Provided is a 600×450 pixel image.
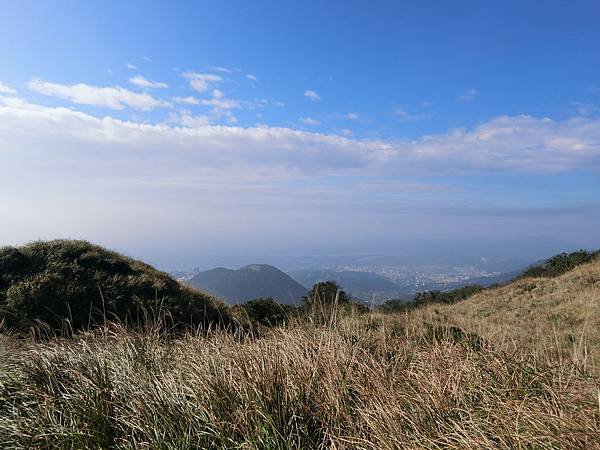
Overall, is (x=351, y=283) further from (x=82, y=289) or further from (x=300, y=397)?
(x=300, y=397)

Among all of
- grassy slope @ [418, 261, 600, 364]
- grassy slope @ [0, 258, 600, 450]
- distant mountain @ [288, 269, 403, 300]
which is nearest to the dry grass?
grassy slope @ [0, 258, 600, 450]

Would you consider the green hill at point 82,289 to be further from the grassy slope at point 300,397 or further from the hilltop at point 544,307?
the hilltop at point 544,307

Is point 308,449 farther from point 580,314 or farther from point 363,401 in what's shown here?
point 580,314

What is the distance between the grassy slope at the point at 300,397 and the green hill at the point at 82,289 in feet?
16.9

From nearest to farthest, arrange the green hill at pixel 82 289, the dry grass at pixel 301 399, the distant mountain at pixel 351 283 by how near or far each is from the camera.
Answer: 1. the dry grass at pixel 301 399
2. the distant mountain at pixel 351 283
3. the green hill at pixel 82 289

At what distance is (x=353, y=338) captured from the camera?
5.18 metres

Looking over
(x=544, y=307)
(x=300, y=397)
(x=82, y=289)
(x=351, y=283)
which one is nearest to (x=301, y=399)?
(x=300, y=397)

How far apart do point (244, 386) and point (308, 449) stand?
78 centimetres

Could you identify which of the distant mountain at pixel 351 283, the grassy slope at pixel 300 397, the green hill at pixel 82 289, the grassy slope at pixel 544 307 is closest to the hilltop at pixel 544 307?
the grassy slope at pixel 544 307

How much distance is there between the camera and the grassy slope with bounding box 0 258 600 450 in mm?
2742

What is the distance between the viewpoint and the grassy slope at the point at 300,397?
2742 mm

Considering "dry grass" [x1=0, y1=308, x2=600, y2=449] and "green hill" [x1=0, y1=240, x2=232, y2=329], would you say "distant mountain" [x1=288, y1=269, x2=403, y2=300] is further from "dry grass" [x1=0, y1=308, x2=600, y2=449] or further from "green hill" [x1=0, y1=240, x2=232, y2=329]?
"green hill" [x1=0, y1=240, x2=232, y2=329]

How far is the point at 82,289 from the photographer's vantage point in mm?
11180

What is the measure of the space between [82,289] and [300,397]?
9514 mm
